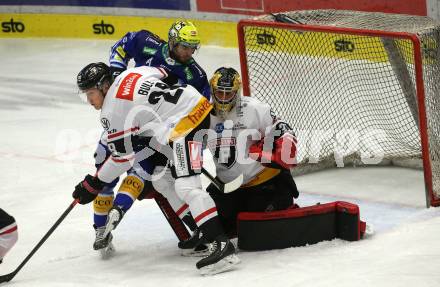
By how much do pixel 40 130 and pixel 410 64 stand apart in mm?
2943

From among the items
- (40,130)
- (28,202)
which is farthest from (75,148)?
(28,202)

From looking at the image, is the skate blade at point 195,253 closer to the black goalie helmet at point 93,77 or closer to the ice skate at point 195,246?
the ice skate at point 195,246

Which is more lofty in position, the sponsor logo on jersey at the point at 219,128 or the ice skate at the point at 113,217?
the sponsor logo on jersey at the point at 219,128

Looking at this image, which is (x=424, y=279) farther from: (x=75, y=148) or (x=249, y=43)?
(x=75, y=148)

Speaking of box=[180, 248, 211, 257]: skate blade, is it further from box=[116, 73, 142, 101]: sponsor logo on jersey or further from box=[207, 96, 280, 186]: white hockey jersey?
box=[116, 73, 142, 101]: sponsor logo on jersey

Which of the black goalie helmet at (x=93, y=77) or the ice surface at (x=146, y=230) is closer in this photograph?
the ice surface at (x=146, y=230)

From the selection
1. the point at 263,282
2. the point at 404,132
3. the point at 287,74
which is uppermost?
the point at 287,74

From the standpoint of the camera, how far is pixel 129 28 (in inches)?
348

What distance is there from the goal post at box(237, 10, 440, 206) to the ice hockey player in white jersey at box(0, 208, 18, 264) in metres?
1.74

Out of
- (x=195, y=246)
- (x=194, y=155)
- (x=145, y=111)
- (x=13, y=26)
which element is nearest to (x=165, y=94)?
(x=145, y=111)

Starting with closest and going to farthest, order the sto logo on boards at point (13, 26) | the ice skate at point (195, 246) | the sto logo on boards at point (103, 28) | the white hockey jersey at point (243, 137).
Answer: the ice skate at point (195, 246), the white hockey jersey at point (243, 137), the sto logo on boards at point (103, 28), the sto logo on boards at point (13, 26)

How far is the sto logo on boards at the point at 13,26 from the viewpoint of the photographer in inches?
368

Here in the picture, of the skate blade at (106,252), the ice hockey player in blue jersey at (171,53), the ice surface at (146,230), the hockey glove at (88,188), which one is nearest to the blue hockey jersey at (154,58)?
the ice hockey player in blue jersey at (171,53)

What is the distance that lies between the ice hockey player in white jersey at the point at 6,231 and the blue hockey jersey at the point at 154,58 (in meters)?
1.25
